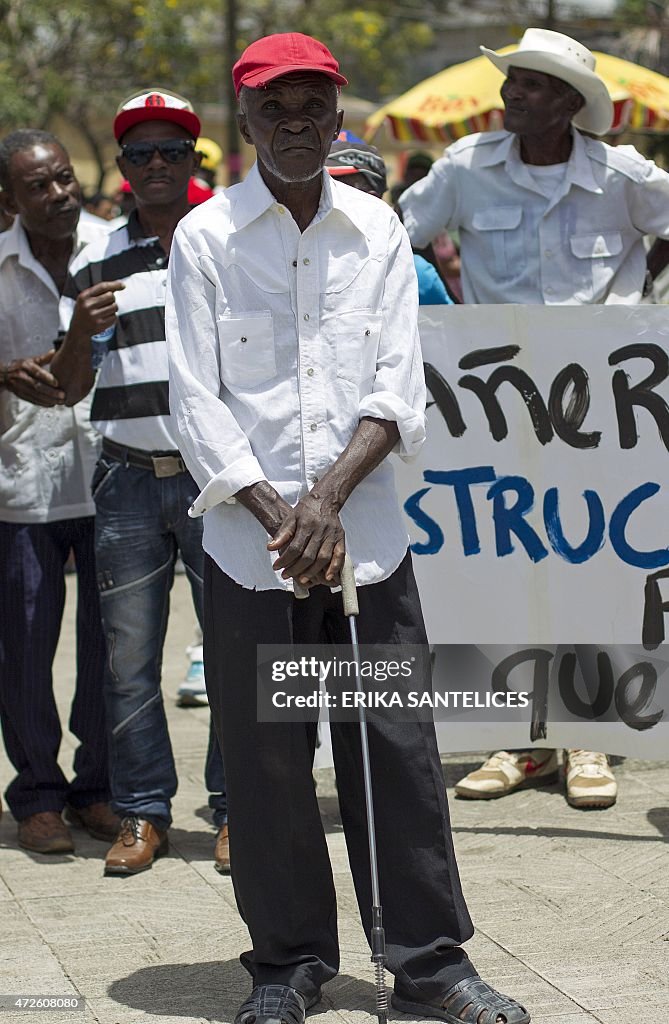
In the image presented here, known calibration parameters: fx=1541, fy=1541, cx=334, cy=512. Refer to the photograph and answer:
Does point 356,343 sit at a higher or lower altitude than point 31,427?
higher

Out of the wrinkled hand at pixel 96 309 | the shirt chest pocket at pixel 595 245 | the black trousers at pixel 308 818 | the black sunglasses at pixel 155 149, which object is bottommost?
the black trousers at pixel 308 818

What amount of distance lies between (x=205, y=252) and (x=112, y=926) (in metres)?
1.86

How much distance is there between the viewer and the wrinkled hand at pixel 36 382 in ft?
15.1

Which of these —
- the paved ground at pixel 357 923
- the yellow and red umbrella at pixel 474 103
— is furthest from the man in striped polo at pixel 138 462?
the yellow and red umbrella at pixel 474 103

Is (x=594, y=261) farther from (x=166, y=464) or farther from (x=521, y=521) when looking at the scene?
(x=166, y=464)

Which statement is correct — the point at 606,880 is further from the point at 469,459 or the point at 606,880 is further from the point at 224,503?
the point at 224,503

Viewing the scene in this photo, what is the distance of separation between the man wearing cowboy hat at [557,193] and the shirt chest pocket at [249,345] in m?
1.93

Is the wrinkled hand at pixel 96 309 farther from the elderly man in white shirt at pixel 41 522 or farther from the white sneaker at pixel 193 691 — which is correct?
the white sneaker at pixel 193 691

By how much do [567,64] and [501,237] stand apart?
0.60 metres

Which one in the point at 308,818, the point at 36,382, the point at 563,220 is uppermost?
the point at 563,220

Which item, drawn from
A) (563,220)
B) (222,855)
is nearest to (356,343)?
(222,855)

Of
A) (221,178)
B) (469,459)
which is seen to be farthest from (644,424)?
(221,178)

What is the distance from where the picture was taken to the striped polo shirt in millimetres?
4543

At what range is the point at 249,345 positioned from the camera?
11.2 feet
